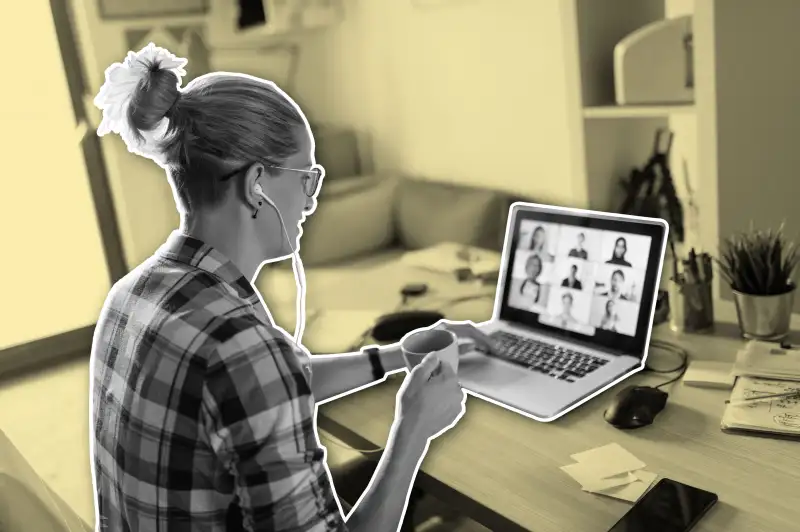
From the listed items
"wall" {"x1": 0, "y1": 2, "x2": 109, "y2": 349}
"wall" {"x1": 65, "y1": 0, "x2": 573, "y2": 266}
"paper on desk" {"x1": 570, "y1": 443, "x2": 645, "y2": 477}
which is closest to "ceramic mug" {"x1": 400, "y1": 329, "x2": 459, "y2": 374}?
"paper on desk" {"x1": 570, "y1": 443, "x2": 645, "y2": 477}

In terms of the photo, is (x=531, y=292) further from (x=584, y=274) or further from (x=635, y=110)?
(x=635, y=110)

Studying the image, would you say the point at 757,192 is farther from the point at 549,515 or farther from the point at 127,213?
the point at 127,213

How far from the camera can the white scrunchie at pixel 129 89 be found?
2.72ft

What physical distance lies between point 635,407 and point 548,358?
21 centimetres

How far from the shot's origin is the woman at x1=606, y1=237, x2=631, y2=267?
1.19m

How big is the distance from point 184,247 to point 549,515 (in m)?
0.51

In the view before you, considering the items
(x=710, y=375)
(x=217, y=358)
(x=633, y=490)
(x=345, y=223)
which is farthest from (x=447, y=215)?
(x=217, y=358)

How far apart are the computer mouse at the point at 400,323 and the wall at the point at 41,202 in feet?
3.58

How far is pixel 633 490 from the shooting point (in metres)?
0.87

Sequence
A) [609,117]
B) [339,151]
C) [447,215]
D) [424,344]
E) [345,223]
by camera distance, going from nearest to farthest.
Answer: [424,344], [609,117], [447,215], [345,223], [339,151]

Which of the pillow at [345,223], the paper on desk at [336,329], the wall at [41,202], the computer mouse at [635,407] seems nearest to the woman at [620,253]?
the computer mouse at [635,407]

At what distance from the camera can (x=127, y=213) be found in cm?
214

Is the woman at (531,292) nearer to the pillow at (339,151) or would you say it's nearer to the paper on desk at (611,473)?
the paper on desk at (611,473)

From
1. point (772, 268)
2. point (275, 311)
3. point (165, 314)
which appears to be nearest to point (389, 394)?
point (165, 314)
